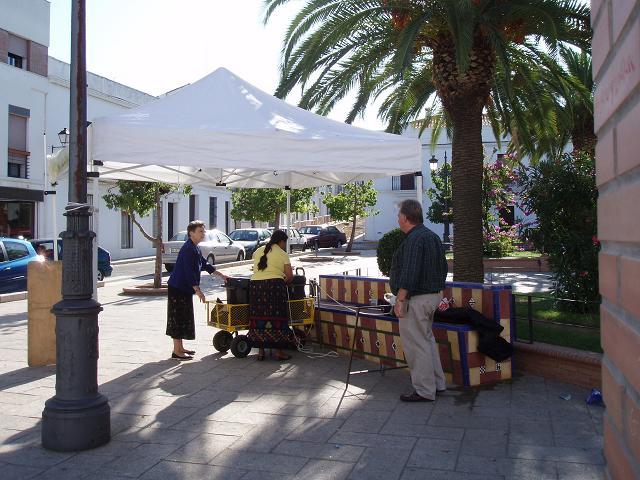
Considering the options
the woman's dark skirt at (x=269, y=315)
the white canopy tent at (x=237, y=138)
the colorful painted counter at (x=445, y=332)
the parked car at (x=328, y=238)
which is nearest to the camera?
the colorful painted counter at (x=445, y=332)

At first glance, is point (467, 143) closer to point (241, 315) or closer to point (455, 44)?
point (455, 44)

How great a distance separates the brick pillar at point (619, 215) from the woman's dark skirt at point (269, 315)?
18.4 feet

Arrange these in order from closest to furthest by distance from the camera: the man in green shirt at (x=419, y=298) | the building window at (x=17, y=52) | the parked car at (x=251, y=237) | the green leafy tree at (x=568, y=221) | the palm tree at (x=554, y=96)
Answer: the man in green shirt at (x=419, y=298) < the green leafy tree at (x=568, y=221) < the palm tree at (x=554, y=96) < the building window at (x=17, y=52) < the parked car at (x=251, y=237)

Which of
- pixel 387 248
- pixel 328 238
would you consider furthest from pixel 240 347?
pixel 328 238

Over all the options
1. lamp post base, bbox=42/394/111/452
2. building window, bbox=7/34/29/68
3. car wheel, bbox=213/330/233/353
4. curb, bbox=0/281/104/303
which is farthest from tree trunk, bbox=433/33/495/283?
building window, bbox=7/34/29/68

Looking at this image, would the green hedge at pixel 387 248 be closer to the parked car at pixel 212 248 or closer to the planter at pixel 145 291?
the planter at pixel 145 291

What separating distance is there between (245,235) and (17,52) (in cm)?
1213

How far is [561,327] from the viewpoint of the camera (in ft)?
25.4

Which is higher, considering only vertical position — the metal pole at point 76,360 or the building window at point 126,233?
the building window at point 126,233

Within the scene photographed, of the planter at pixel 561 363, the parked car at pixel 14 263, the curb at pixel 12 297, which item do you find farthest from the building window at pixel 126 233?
the planter at pixel 561 363

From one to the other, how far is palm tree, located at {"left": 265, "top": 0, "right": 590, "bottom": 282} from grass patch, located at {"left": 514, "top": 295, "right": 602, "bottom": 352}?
3.55 feet

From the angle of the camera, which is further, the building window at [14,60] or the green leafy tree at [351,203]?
the green leafy tree at [351,203]

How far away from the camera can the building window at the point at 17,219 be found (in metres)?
25.8

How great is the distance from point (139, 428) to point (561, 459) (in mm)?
3112
